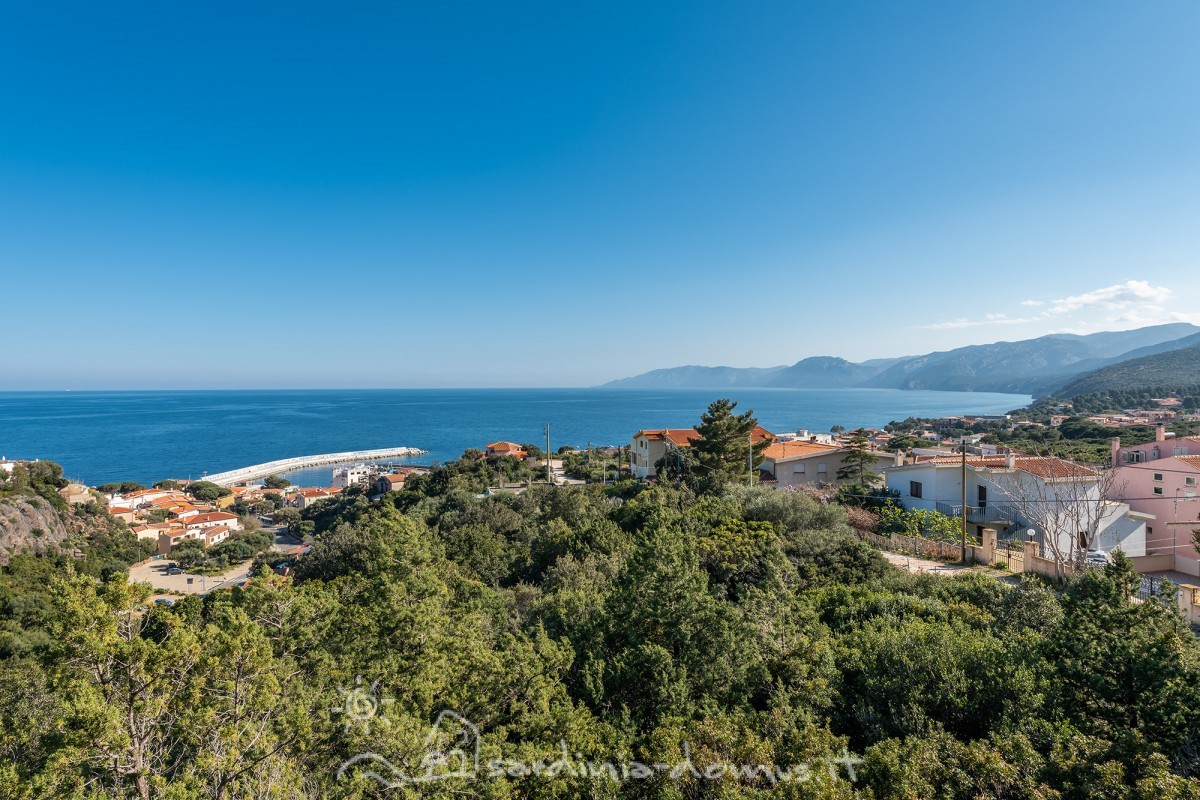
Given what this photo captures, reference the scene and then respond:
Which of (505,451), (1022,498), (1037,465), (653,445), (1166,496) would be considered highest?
(1037,465)

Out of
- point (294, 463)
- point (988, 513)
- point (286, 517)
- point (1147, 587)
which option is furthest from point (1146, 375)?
point (294, 463)

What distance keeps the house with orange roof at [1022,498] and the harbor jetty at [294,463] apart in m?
69.4

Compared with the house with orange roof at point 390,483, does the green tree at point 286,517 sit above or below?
below

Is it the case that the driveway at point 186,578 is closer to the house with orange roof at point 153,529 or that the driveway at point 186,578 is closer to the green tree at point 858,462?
the house with orange roof at point 153,529

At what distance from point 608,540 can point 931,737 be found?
10465mm

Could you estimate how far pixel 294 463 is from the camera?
251 feet

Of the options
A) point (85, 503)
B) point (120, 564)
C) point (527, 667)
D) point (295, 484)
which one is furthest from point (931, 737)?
point (295, 484)

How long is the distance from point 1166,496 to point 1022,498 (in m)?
11.1

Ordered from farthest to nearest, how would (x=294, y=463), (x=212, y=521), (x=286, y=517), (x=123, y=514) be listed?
(x=294, y=463), (x=286, y=517), (x=212, y=521), (x=123, y=514)

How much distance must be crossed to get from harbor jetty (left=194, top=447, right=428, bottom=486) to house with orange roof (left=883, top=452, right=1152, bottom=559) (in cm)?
6941

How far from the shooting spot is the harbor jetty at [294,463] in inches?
2598

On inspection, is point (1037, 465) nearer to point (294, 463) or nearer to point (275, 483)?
point (275, 483)

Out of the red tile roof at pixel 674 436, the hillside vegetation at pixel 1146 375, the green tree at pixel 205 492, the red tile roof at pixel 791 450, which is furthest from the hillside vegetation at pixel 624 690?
the hillside vegetation at pixel 1146 375

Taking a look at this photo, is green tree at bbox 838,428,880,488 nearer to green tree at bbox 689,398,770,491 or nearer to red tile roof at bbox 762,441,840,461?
red tile roof at bbox 762,441,840,461
